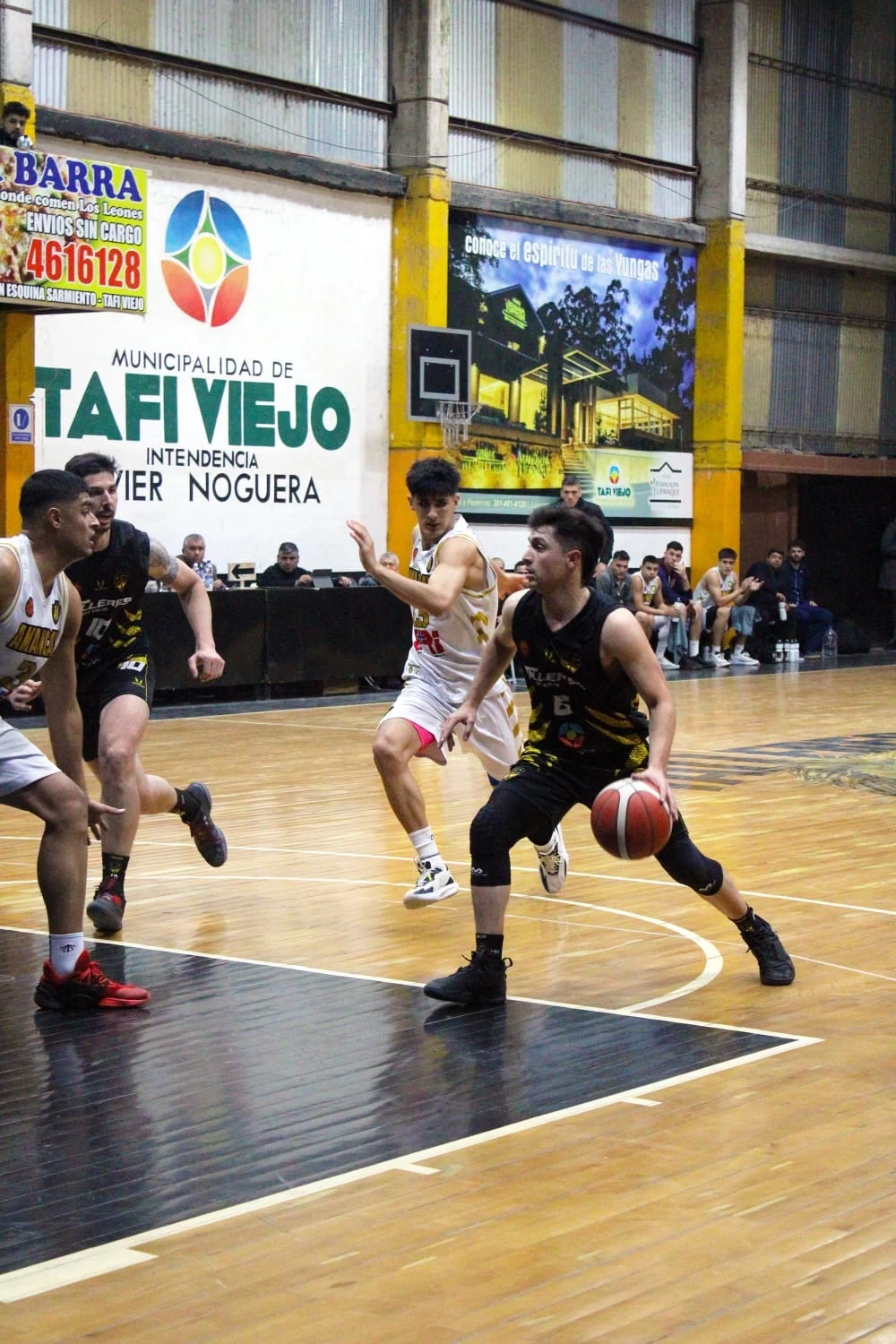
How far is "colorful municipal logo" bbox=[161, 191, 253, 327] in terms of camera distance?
67.3 ft

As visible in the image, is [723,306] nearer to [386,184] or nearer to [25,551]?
[386,184]

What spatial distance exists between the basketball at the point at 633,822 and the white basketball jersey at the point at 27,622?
1.85 metres

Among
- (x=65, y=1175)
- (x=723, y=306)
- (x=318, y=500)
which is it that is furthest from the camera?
(x=723, y=306)

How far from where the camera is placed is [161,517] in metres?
20.4

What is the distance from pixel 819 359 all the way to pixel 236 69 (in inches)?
487

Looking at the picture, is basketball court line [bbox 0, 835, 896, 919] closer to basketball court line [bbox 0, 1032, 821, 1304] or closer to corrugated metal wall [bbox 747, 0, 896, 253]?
basketball court line [bbox 0, 1032, 821, 1304]

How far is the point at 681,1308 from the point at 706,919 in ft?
13.6

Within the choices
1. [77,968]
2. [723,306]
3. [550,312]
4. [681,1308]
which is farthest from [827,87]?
[681,1308]

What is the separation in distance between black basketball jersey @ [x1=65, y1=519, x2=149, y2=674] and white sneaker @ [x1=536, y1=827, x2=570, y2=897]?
1.94 metres

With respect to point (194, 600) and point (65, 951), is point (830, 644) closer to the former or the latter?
point (194, 600)

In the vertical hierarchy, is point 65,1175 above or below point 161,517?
below

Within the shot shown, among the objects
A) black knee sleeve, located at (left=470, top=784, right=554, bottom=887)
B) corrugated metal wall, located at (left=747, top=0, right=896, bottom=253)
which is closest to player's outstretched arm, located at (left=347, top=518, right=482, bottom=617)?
black knee sleeve, located at (left=470, top=784, right=554, bottom=887)

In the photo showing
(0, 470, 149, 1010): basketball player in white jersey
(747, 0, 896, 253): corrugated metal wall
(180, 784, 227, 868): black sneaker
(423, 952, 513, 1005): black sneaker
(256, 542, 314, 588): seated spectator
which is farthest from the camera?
(747, 0, 896, 253): corrugated metal wall

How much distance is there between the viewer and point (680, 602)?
2327 centimetres
